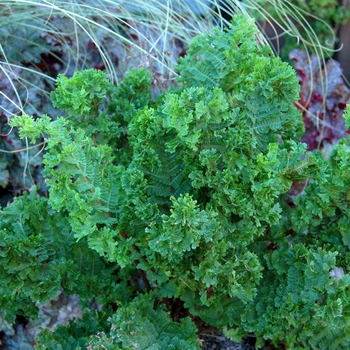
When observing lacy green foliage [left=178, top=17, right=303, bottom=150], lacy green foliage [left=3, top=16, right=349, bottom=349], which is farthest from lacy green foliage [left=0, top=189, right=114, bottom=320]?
lacy green foliage [left=178, top=17, right=303, bottom=150]

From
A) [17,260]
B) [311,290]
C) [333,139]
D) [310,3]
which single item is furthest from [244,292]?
[310,3]

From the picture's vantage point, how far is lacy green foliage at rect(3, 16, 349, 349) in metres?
1.10

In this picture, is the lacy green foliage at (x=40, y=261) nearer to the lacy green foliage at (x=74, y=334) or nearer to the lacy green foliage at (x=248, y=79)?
the lacy green foliage at (x=74, y=334)

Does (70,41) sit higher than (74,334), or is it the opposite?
(70,41)

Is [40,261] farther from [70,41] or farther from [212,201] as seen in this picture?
[70,41]

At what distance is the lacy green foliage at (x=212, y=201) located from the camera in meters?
1.10

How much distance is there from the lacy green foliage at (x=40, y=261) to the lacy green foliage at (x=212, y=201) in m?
0.02

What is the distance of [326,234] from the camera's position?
1.32 m

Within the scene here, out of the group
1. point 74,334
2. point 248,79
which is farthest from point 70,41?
point 74,334

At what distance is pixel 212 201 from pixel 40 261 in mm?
443

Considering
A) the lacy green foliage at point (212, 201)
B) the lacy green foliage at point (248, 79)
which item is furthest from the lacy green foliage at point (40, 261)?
the lacy green foliage at point (248, 79)

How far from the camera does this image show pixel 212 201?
3.92ft

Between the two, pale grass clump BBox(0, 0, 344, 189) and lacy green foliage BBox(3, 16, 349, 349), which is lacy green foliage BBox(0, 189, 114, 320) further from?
pale grass clump BBox(0, 0, 344, 189)

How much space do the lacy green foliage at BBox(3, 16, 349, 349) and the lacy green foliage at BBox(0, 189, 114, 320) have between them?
2 centimetres
